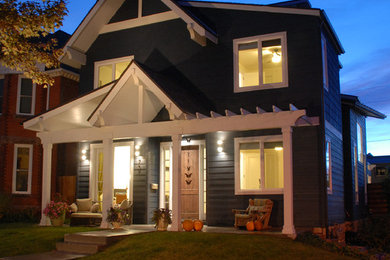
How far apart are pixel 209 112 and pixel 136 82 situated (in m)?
2.53

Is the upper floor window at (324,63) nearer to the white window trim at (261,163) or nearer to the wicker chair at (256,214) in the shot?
the white window trim at (261,163)

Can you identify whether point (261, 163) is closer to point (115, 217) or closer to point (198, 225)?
point (198, 225)

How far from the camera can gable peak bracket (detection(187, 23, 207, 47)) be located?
13905 mm

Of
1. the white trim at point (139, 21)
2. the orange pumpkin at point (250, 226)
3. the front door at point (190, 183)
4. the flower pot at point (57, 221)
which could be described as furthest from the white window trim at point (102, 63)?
the orange pumpkin at point (250, 226)

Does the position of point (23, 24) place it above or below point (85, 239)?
above

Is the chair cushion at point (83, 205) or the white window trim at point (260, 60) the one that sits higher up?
the white window trim at point (260, 60)

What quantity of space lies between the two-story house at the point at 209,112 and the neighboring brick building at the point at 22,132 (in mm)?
3542

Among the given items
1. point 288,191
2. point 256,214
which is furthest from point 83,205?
point 288,191

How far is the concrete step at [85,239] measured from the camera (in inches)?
427

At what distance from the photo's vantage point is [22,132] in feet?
63.8

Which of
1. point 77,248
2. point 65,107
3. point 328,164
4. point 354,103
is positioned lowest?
point 77,248

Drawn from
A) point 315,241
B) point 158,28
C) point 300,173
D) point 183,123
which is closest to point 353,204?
point 300,173

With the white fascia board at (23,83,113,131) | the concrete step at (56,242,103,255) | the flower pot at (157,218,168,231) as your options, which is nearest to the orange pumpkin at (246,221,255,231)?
the flower pot at (157,218,168,231)

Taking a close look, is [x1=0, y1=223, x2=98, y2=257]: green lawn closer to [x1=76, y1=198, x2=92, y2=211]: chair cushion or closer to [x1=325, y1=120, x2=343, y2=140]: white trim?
[x1=76, y1=198, x2=92, y2=211]: chair cushion
